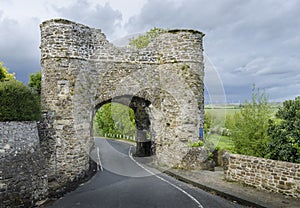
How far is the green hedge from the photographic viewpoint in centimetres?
930

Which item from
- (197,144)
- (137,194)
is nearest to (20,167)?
(137,194)

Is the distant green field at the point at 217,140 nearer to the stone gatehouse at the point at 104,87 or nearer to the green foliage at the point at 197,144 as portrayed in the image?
the green foliage at the point at 197,144

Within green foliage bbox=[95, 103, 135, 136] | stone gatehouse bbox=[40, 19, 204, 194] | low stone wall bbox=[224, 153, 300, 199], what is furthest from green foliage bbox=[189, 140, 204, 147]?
green foliage bbox=[95, 103, 135, 136]

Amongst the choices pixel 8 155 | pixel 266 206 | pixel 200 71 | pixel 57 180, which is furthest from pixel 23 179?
pixel 200 71

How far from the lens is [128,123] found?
111ft

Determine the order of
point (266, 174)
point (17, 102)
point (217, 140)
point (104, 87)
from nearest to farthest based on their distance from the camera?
point (17, 102)
point (266, 174)
point (104, 87)
point (217, 140)

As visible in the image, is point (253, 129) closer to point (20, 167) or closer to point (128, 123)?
point (20, 167)

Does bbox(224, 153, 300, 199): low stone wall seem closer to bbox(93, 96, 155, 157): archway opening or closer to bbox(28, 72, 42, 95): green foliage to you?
bbox(93, 96, 155, 157): archway opening

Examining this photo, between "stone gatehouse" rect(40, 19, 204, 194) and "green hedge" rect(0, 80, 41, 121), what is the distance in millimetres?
1584

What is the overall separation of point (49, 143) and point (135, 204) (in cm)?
518

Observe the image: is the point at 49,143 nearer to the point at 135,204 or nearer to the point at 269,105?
the point at 135,204

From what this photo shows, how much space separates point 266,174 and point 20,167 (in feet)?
29.0

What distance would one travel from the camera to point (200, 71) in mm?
14828

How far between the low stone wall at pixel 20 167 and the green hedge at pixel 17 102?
0.28 metres
